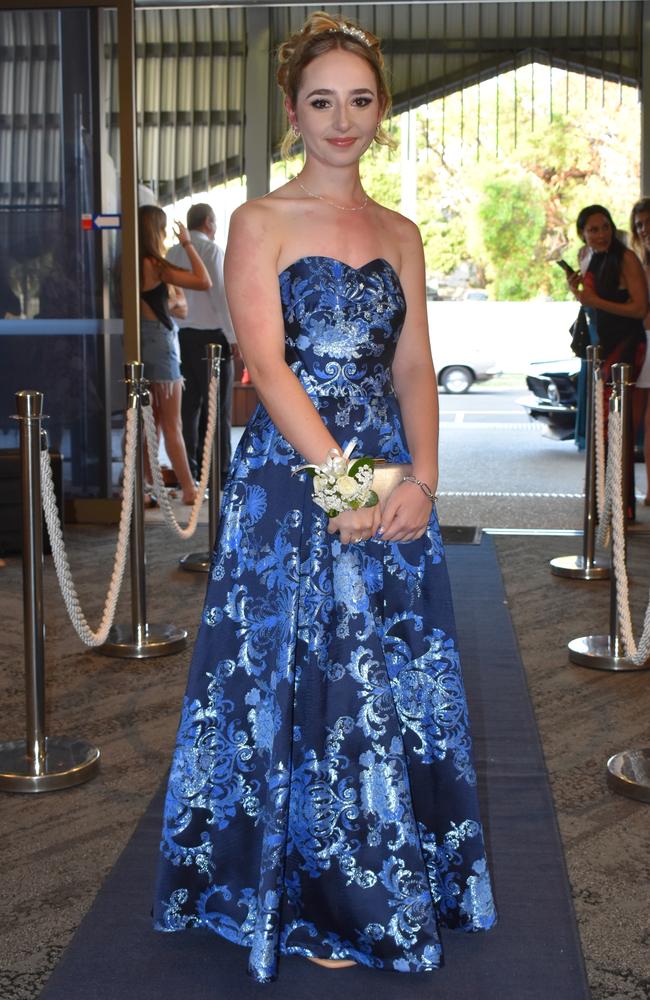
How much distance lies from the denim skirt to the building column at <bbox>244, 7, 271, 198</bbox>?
13.6 feet

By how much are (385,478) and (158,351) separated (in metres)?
5.37

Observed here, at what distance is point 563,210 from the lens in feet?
62.0

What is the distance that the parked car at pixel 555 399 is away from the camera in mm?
11383

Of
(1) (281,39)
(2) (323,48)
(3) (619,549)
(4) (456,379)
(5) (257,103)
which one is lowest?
(3) (619,549)

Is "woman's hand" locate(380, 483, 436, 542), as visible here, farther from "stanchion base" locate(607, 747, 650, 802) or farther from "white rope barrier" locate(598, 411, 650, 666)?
"white rope barrier" locate(598, 411, 650, 666)

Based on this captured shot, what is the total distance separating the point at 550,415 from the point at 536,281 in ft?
26.3

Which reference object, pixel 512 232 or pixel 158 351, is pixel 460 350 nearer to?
pixel 512 232

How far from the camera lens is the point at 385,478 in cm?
225

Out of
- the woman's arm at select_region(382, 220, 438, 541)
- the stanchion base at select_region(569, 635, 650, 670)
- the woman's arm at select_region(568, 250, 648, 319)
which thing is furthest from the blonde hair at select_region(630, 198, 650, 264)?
the woman's arm at select_region(382, 220, 438, 541)

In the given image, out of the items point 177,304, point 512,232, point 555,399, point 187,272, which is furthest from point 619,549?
point 512,232

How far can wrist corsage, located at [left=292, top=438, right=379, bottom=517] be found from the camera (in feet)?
7.09

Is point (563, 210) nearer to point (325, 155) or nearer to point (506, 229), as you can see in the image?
point (506, 229)

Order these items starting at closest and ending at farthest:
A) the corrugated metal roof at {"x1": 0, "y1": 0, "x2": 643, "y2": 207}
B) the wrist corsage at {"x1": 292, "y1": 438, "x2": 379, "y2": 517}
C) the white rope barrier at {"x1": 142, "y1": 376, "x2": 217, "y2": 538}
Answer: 1. the wrist corsage at {"x1": 292, "y1": 438, "x2": 379, "y2": 517}
2. the white rope barrier at {"x1": 142, "y1": 376, "x2": 217, "y2": 538}
3. the corrugated metal roof at {"x1": 0, "y1": 0, "x2": 643, "y2": 207}

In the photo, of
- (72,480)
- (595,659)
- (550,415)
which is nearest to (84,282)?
(72,480)
